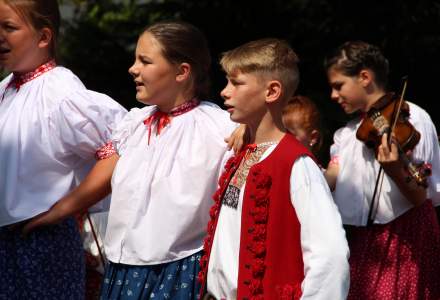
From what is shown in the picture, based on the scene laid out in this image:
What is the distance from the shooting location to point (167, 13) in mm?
8625

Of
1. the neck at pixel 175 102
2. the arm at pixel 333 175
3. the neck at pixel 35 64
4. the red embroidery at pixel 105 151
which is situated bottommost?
the arm at pixel 333 175

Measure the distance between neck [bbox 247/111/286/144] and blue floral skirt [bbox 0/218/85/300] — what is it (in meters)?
1.03

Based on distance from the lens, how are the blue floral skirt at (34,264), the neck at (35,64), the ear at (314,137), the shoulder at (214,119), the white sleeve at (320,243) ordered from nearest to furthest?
the white sleeve at (320,243) < the shoulder at (214,119) < the blue floral skirt at (34,264) < the neck at (35,64) < the ear at (314,137)

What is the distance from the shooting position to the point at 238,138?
3707 millimetres

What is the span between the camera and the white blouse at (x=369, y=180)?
223 inches

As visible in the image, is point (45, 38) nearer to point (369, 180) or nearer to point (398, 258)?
point (369, 180)

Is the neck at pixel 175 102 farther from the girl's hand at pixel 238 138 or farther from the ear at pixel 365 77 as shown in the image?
the ear at pixel 365 77

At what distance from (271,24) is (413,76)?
122 cm

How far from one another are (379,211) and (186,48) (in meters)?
2.10

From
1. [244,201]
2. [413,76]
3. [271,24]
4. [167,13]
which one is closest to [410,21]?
[413,76]

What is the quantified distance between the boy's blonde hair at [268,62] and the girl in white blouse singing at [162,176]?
44 centimetres

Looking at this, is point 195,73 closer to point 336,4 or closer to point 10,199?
point 10,199

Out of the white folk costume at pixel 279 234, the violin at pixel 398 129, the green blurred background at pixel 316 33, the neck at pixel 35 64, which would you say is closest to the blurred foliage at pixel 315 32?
the green blurred background at pixel 316 33

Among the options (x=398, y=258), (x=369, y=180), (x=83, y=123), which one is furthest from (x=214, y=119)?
(x=398, y=258)
